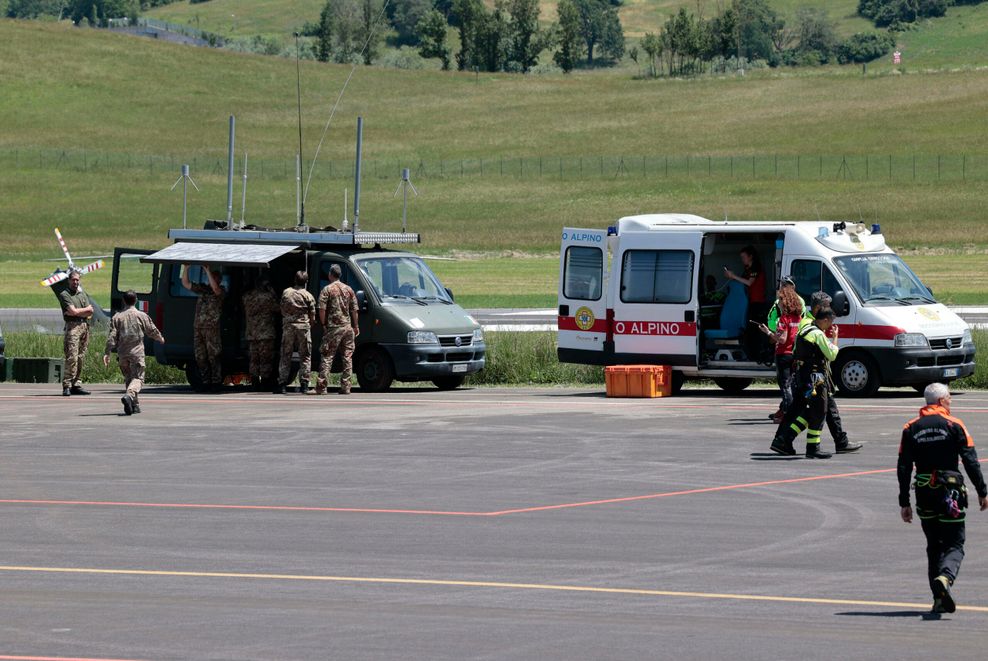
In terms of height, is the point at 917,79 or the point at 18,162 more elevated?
the point at 917,79

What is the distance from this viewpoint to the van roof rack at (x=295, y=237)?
2497cm

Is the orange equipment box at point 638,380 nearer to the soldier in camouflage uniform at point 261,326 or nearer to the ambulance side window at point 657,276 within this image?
the ambulance side window at point 657,276

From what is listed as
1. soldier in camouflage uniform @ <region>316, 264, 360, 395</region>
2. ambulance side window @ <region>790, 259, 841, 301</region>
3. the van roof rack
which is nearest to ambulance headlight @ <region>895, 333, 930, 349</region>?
ambulance side window @ <region>790, 259, 841, 301</region>

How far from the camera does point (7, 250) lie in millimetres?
78750

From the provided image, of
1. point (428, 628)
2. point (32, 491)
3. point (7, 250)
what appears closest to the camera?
point (428, 628)

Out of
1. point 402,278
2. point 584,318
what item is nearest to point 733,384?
point 584,318

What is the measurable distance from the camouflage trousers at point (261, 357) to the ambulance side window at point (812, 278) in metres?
7.69

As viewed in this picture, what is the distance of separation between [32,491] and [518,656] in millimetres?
7529

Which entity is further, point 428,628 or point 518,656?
point 428,628

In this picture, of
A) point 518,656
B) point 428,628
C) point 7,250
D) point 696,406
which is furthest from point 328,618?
point 7,250

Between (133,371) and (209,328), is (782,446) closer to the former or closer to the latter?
(133,371)

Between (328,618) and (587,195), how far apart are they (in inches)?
3417

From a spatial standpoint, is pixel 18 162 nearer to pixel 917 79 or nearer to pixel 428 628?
pixel 917 79

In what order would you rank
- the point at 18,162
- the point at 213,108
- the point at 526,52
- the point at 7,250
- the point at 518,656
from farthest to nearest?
the point at 526,52 → the point at 213,108 → the point at 18,162 → the point at 7,250 → the point at 518,656
